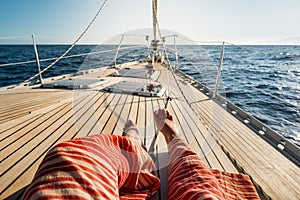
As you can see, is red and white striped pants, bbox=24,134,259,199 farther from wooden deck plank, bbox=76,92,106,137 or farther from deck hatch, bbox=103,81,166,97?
deck hatch, bbox=103,81,166,97

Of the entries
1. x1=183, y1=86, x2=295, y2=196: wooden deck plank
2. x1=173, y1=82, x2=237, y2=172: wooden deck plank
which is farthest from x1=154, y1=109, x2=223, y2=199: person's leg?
x1=183, y1=86, x2=295, y2=196: wooden deck plank

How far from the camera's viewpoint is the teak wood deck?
3.41ft

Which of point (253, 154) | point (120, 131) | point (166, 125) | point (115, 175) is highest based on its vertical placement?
point (115, 175)

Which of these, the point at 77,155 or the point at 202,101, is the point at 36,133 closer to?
the point at 77,155

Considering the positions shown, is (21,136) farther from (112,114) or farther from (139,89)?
(139,89)

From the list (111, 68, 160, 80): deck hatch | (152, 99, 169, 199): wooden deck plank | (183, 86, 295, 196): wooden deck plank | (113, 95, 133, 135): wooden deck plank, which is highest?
(111, 68, 160, 80): deck hatch

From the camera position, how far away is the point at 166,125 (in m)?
1.26

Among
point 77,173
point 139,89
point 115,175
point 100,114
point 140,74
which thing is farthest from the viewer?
point 140,74

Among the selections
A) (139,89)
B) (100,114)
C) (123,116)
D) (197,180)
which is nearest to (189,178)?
(197,180)

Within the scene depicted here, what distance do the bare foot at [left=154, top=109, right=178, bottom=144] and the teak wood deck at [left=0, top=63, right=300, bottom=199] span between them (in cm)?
12

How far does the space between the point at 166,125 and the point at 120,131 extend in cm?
40

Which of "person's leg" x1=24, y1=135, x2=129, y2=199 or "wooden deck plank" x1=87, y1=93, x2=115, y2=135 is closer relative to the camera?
"person's leg" x1=24, y1=135, x2=129, y2=199

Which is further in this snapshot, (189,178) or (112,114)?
(112,114)

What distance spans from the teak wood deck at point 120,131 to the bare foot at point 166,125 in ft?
0.40
